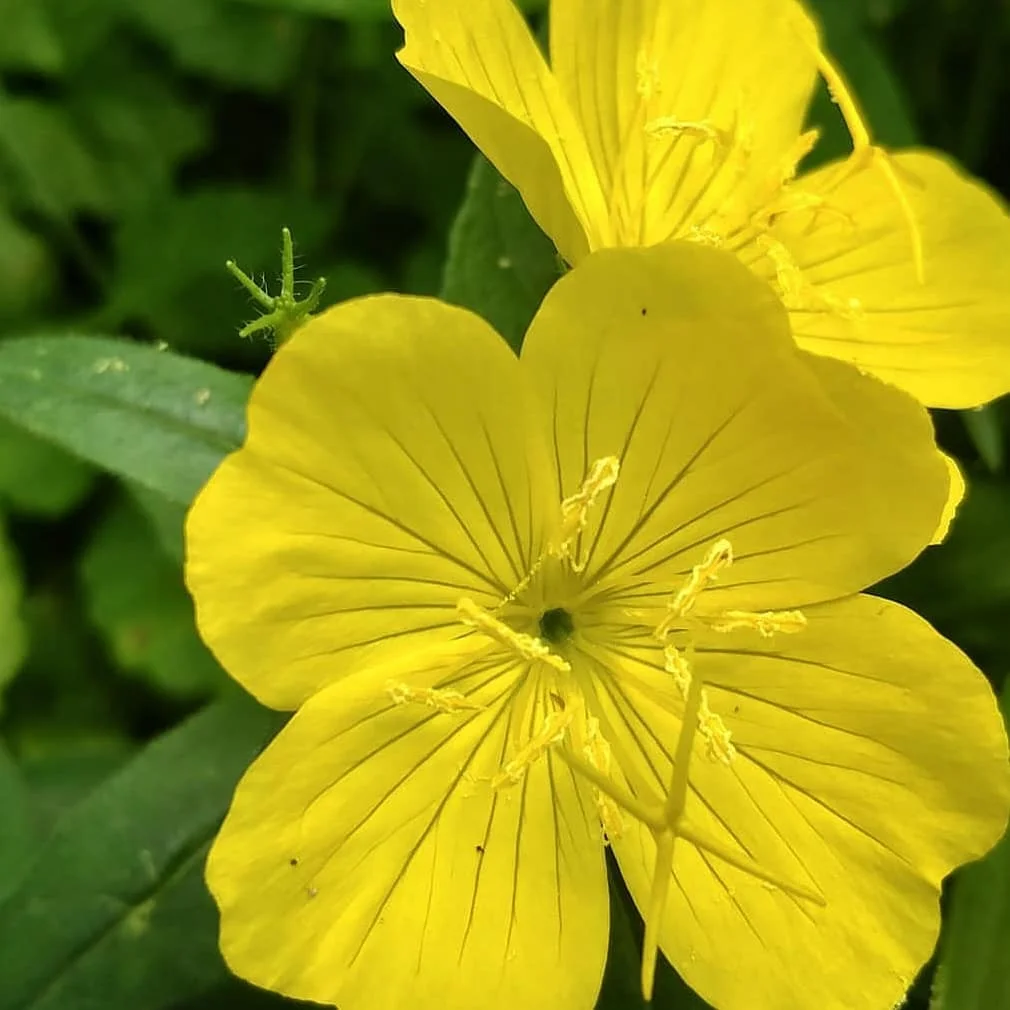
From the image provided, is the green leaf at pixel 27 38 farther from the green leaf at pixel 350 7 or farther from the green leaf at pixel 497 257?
the green leaf at pixel 497 257

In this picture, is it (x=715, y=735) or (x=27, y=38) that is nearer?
(x=715, y=735)

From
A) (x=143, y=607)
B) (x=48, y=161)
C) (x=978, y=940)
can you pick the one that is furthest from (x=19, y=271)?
(x=978, y=940)

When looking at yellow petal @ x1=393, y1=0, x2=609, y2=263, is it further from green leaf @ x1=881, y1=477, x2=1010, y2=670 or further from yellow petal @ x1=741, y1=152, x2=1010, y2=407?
green leaf @ x1=881, y1=477, x2=1010, y2=670

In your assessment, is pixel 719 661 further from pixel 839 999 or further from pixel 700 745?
pixel 839 999

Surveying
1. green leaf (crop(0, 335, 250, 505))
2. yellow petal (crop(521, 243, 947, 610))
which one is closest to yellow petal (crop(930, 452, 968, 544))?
yellow petal (crop(521, 243, 947, 610))

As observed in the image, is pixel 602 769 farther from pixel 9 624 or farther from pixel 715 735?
pixel 9 624

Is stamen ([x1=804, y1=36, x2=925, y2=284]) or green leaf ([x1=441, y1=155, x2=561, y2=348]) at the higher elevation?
stamen ([x1=804, y1=36, x2=925, y2=284])

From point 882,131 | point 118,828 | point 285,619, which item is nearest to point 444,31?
point 285,619
